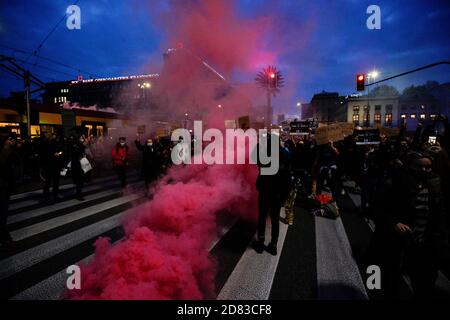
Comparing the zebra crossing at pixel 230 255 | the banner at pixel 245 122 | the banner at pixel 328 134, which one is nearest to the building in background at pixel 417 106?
the banner at pixel 328 134

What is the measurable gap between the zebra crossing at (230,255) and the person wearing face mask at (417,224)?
710 mm

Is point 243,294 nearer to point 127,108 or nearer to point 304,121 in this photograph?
point 304,121

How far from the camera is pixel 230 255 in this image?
4.21 metres

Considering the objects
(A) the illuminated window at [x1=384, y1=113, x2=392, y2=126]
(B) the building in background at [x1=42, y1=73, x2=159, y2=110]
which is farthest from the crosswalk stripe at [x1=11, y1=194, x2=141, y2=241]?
(A) the illuminated window at [x1=384, y1=113, x2=392, y2=126]

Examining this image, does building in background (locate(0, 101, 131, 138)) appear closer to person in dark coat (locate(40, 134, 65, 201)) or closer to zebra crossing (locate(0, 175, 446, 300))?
person in dark coat (locate(40, 134, 65, 201))

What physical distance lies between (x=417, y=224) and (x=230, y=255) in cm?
260

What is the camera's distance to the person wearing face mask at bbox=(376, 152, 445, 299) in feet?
8.35

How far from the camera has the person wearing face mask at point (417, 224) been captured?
2.54 meters

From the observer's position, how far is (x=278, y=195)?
438cm

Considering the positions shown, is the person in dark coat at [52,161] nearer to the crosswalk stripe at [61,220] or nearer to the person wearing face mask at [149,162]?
the crosswalk stripe at [61,220]
